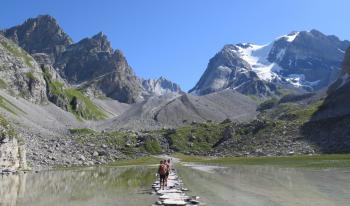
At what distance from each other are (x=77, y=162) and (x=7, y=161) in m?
44.0

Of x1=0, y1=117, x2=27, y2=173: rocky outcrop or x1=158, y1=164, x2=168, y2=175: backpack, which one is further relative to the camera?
x1=0, y1=117, x2=27, y2=173: rocky outcrop

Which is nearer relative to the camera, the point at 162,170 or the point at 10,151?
the point at 162,170

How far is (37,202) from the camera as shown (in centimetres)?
4172

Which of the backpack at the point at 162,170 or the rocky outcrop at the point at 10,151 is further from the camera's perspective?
the rocky outcrop at the point at 10,151

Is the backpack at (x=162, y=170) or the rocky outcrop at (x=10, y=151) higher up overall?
the rocky outcrop at (x=10, y=151)

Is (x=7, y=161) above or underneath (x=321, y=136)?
underneath

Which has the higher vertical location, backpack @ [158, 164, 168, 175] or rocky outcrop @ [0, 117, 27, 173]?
rocky outcrop @ [0, 117, 27, 173]

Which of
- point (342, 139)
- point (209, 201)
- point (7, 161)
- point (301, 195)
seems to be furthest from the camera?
point (342, 139)

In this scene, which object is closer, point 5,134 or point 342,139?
point 5,134

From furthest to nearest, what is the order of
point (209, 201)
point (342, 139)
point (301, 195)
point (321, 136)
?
point (321, 136)
point (342, 139)
point (301, 195)
point (209, 201)

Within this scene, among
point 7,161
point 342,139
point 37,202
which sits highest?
point 342,139

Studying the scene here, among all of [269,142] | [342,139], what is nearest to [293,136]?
[269,142]

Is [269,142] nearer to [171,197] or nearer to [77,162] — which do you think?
[77,162]

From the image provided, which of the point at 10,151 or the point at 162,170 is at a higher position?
the point at 10,151
